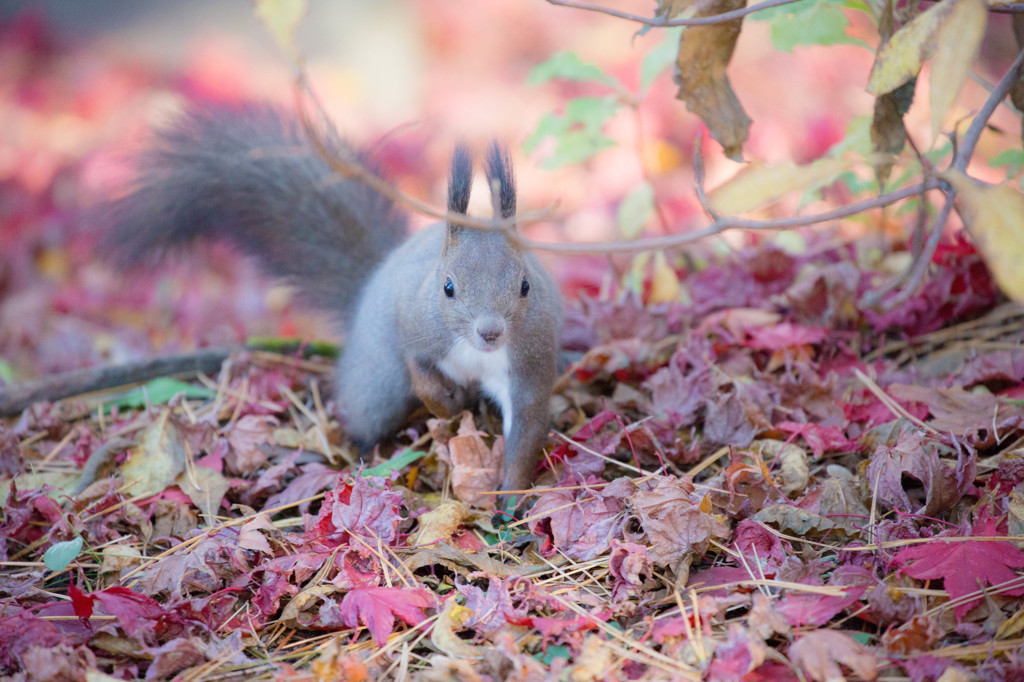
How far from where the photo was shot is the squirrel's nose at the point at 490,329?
197cm

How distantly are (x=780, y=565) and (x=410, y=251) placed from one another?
1.42 metres

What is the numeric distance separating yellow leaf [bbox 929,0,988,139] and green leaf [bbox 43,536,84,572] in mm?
1882

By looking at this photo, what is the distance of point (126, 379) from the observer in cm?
279

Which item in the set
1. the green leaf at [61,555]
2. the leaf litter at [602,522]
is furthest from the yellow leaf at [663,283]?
the green leaf at [61,555]

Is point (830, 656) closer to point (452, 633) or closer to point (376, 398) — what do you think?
point (452, 633)

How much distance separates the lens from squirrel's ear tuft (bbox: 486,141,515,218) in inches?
78.7

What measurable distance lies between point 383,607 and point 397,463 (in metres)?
0.66

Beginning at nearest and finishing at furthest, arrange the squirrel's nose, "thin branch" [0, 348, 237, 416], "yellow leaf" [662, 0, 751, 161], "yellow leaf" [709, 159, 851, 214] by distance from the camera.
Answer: "yellow leaf" [709, 159, 851, 214]
the squirrel's nose
"yellow leaf" [662, 0, 751, 161]
"thin branch" [0, 348, 237, 416]

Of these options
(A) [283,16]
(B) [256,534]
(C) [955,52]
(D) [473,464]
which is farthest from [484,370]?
(C) [955,52]

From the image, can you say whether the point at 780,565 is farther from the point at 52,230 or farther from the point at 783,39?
the point at 52,230

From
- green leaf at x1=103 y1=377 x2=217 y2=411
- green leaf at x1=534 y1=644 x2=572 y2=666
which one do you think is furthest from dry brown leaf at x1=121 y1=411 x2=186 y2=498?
green leaf at x1=534 y1=644 x2=572 y2=666

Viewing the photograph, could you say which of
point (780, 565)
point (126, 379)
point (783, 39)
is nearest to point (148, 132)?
point (126, 379)

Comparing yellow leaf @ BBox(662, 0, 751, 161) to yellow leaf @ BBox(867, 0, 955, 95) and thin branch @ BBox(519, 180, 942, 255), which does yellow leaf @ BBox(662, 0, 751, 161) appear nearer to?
yellow leaf @ BBox(867, 0, 955, 95)

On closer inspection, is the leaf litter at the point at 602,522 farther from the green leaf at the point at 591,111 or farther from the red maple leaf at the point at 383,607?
the green leaf at the point at 591,111
